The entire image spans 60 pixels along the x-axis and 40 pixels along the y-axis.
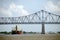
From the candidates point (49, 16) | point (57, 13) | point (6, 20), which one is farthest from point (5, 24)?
point (57, 13)

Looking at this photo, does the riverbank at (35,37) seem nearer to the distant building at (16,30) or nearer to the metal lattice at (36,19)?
the distant building at (16,30)

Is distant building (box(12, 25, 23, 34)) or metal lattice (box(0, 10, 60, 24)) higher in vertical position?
metal lattice (box(0, 10, 60, 24))

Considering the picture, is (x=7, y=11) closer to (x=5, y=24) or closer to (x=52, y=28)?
(x=5, y=24)

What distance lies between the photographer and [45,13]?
217 centimetres

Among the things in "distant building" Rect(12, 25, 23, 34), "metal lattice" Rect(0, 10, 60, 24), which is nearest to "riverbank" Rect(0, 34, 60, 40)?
"distant building" Rect(12, 25, 23, 34)

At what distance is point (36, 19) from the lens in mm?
2199

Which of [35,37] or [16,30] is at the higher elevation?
[16,30]

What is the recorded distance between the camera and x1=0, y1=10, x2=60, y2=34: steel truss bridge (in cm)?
210

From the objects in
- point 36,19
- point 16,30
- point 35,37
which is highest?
point 36,19

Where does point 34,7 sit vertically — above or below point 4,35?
above

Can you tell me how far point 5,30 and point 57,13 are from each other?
0.84m

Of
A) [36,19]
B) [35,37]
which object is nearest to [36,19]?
[36,19]

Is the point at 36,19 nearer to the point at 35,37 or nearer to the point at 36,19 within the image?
the point at 36,19

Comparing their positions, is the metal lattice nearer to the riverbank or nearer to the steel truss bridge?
the steel truss bridge
